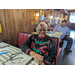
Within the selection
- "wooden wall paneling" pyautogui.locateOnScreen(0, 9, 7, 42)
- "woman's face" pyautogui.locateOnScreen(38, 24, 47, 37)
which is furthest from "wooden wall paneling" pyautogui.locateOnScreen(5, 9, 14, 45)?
"woman's face" pyautogui.locateOnScreen(38, 24, 47, 37)

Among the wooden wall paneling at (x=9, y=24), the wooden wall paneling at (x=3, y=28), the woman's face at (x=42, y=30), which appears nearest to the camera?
the woman's face at (x=42, y=30)

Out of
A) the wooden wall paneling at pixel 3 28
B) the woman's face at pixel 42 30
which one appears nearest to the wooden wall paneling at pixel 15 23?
the wooden wall paneling at pixel 3 28

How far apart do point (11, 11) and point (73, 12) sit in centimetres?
1210

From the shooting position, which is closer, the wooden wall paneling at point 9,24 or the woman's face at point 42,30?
the woman's face at point 42,30

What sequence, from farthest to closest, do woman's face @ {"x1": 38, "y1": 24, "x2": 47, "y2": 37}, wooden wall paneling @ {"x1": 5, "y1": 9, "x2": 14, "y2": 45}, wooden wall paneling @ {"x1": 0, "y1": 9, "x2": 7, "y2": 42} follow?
wooden wall paneling @ {"x1": 5, "y1": 9, "x2": 14, "y2": 45}
wooden wall paneling @ {"x1": 0, "y1": 9, "x2": 7, "y2": 42}
woman's face @ {"x1": 38, "y1": 24, "x2": 47, "y2": 37}

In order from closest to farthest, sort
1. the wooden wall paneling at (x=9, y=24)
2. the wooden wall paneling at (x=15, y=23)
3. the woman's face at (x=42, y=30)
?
1. the woman's face at (x=42, y=30)
2. the wooden wall paneling at (x=9, y=24)
3. the wooden wall paneling at (x=15, y=23)

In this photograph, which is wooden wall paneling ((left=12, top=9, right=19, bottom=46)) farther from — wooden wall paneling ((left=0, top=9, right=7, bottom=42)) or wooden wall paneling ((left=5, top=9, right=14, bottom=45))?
wooden wall paneling ((left=0, top=9, right=7, bottom=42))

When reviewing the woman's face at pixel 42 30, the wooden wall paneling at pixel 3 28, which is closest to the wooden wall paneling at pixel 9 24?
the wooden wall paneling at pixel 3 28

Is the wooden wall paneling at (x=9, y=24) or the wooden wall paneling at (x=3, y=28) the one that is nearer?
the wooden wall paneling at (x=3, y=28)

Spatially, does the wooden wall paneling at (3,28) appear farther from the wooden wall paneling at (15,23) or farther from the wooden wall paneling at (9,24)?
the wooden wall paneling at (15,23)

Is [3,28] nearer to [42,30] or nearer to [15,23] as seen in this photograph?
[15,23]

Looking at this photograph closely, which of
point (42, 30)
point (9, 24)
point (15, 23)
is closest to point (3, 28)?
point (9, 24)
